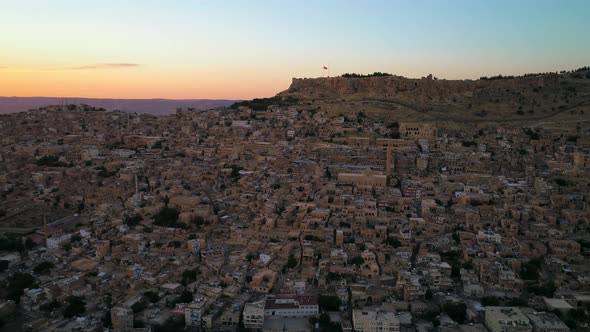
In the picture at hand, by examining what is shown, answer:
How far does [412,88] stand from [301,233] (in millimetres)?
23005

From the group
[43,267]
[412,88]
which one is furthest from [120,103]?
[43,267]

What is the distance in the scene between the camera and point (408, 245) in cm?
1405

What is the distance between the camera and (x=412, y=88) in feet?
115

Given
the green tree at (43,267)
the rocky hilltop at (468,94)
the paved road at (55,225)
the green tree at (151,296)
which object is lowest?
the green tree at (151,296)

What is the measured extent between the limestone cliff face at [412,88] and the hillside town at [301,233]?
847 cm

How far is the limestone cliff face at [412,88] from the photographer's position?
33.2 metres

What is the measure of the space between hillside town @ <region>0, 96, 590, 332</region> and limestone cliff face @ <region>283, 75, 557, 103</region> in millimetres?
8468

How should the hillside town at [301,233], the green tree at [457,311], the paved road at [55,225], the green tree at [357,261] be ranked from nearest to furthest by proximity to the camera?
the green tree at [457,311] < the hillside town at [301,233] < the green tree at [357,261] < the paved road at [55,225]

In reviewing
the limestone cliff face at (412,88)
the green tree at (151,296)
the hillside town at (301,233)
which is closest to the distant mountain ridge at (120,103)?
the limestone cliff face at (412,88)

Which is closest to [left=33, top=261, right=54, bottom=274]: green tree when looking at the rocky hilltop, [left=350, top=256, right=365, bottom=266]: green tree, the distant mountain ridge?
[left=350, top=256, right=365, bottom=266]: green tree

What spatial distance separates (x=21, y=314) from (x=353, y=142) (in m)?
16.3

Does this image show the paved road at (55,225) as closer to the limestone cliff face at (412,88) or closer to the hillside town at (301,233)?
the hillside town at (301,233)

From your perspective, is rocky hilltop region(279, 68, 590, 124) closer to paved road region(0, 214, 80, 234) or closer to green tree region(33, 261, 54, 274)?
paved road region(0, 214, 80, 234)

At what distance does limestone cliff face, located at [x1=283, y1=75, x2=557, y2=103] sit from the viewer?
109 ft
